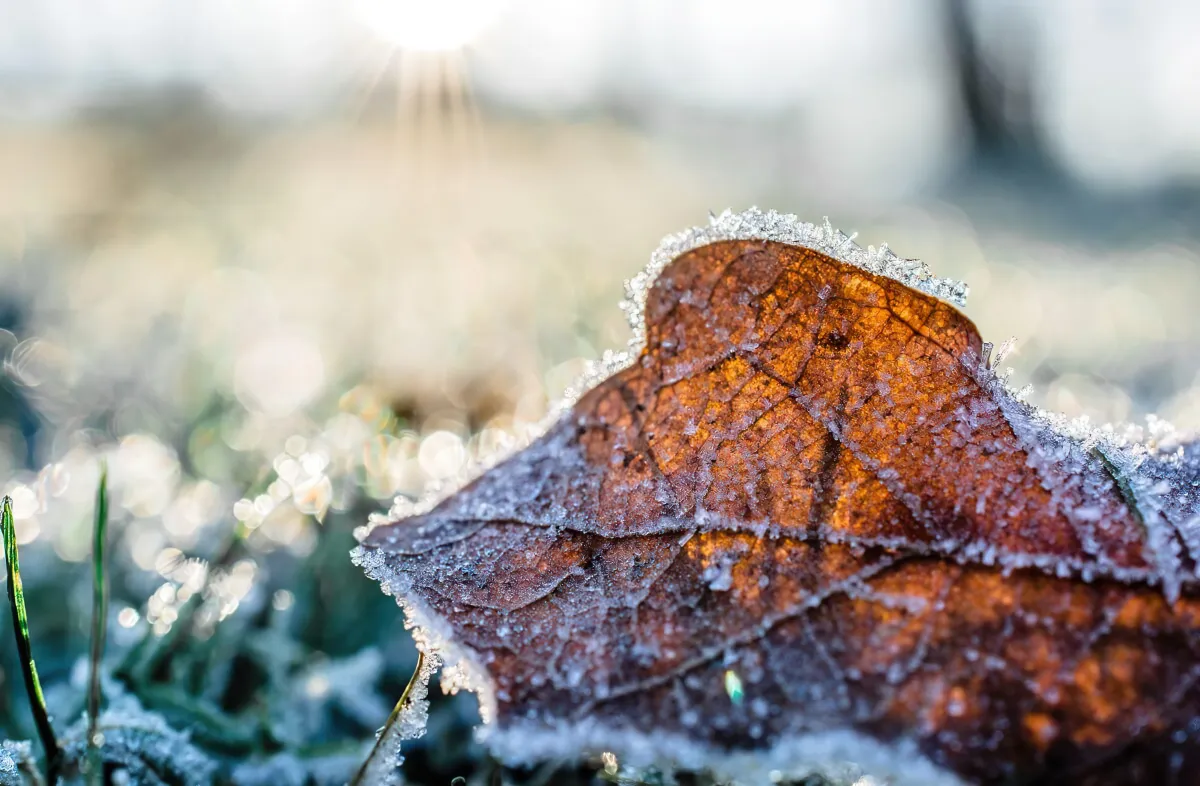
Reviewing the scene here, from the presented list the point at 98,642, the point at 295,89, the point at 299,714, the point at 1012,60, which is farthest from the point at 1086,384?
the point at 295,89

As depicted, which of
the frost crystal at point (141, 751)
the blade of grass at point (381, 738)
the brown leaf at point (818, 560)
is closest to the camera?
the brown leaf at point (818, 560)

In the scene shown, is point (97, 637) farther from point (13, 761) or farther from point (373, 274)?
point (373, 274)

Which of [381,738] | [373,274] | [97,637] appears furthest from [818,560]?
[373,274]

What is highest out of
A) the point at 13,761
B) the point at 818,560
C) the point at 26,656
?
the point at 818,560

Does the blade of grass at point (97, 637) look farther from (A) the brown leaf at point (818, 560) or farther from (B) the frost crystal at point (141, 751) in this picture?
(A) the brown leaf at point (818, 560)

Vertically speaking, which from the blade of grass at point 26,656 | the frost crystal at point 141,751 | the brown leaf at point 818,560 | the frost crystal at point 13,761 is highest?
the brown leaf at point 818,560

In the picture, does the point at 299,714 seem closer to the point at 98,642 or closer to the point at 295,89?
the point at 98,642

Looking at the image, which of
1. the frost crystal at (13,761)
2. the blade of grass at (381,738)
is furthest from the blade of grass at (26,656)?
the blade of grass at (381,738)
